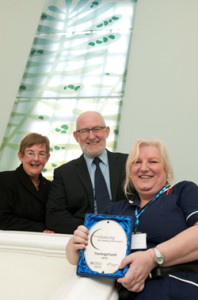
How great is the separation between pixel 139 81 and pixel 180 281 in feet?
11.6

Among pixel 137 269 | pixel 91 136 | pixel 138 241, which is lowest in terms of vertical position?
pixel 137 269

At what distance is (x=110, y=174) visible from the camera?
267 cm

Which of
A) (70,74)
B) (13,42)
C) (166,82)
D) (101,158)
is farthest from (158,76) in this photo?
(13,42)

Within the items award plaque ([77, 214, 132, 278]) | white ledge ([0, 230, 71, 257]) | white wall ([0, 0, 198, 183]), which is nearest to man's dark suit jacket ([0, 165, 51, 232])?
white ledge ([0, 230, 71, 257])

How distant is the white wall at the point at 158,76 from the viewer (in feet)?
13.2

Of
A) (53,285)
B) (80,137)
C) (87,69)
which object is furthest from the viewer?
(87,69)

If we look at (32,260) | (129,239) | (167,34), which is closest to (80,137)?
(32,260)

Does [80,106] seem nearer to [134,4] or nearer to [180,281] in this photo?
[134,4]

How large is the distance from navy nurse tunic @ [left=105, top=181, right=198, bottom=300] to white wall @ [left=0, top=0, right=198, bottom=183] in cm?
229

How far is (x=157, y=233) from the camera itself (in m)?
1.42

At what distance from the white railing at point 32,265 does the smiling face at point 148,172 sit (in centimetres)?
68

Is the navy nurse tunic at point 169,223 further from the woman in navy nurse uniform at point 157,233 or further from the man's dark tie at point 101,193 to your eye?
the man's dark tie at point 101,193

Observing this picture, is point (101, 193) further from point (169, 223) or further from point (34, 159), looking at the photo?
point (169, 223)

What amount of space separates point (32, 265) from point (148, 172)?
1.01 metres
